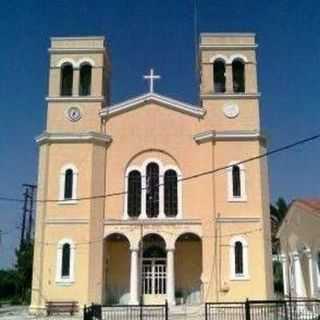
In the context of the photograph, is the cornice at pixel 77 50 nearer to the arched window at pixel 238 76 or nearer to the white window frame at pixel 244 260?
the arched window at pixel 238 76

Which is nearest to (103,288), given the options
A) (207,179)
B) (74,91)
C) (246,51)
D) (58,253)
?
(58,253)

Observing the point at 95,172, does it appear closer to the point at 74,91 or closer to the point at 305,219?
the point at 74,91

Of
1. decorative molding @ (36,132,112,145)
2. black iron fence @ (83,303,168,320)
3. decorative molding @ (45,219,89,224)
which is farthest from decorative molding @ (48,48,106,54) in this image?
black iron fence @ (83,303,168,320)

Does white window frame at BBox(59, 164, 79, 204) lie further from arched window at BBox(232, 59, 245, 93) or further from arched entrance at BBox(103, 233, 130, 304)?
arched window at BBox(232, 59, 245, 93)

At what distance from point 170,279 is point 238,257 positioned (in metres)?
3.54

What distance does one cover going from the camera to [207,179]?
3153 cm

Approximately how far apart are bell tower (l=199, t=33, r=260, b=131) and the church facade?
0.18 feet

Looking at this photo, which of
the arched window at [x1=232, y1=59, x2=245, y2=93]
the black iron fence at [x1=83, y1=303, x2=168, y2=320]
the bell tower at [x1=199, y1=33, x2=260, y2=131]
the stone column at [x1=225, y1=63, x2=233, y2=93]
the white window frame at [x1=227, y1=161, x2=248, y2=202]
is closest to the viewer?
the black iron fence at [x1=83, y1=303, x2=168, y2=320]

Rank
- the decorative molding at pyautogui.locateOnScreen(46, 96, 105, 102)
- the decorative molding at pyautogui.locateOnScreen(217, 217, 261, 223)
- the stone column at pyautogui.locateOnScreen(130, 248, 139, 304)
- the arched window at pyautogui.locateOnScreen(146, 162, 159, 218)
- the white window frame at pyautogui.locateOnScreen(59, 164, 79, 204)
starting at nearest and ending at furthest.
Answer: the stone column at pyautogui.locateOnScreen(130, 248, 139, 304), the decorative molding at pyautogui.locateOnScreen(217, 217, 261, 223), the white window frame at pyautogui.locateOnScreen(59, 164, 79, 204), the arched window at pyautogui.locateOnScreen(146, 162, 159, 218), the decorative molding at pyautogui.locateOnScreen(46, 96, 105, 102)

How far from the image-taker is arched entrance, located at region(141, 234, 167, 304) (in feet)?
103

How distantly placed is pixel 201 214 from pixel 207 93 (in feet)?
21.7

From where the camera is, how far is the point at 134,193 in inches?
1272

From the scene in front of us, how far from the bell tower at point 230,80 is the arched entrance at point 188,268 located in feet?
20.6

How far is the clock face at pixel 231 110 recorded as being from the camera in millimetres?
32938
